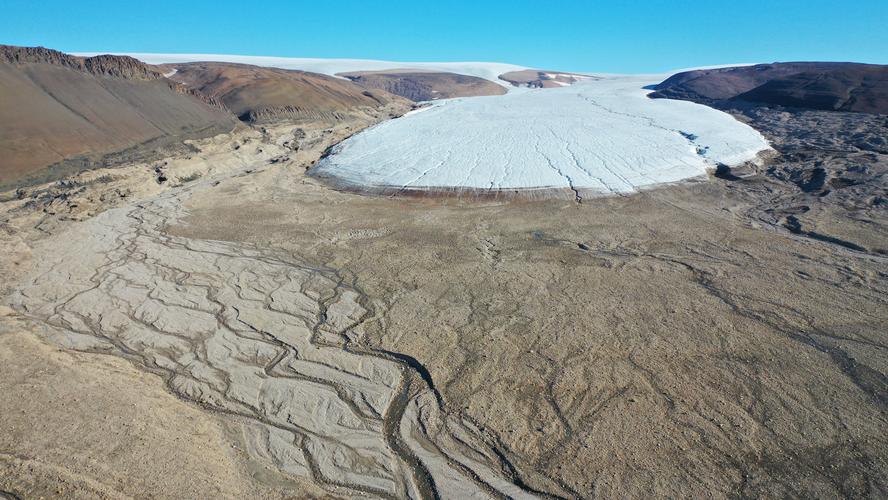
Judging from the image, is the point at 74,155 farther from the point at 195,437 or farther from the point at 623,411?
the point at 623,411

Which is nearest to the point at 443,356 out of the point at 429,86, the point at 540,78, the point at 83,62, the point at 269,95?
the point at 83,62

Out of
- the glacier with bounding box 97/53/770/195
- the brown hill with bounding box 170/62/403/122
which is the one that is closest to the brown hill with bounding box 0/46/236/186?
the brown hill with bounding box 170/62/403/122

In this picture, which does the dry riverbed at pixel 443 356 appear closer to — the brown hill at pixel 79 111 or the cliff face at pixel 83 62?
the brown hill at pixel 79 111

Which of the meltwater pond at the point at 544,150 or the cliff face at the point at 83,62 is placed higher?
the cliff face at the point at 83,62

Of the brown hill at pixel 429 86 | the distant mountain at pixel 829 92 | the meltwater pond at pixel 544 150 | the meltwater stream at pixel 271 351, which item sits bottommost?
the meltwater stream at pixel 271 351

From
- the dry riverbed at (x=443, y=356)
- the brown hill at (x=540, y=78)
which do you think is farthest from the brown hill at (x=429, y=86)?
the dry riverbed at (x=443, y=356)

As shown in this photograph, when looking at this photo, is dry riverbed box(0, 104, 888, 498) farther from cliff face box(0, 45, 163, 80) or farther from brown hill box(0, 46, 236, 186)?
cliff face box(0, 45, 163, 80)
